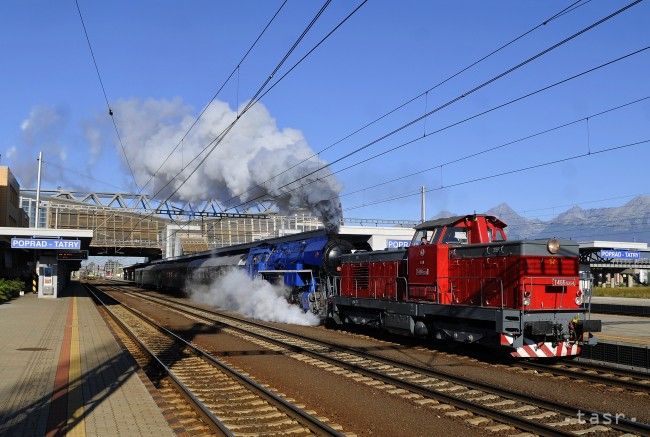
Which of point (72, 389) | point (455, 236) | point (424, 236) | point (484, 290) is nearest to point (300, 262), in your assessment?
point (424, 236)

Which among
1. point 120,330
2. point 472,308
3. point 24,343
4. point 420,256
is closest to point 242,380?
point 472,308

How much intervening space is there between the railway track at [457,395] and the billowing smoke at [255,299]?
741 centimetres

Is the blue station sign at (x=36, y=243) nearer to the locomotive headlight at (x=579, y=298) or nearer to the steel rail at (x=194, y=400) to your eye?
the steel rail at (x=194, y=400)

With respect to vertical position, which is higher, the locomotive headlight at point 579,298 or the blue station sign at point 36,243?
the blue station sign at point 36,243

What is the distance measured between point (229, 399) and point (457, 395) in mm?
3825

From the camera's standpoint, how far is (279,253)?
25469 millimetres

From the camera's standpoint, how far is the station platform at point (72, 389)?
7.45 m

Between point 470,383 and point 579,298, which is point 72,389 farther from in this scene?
point 579,298

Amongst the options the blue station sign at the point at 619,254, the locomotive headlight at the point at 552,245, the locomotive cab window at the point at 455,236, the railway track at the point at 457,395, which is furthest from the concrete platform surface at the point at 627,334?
the blue station sign at the point at 619,254

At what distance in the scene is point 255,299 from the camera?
26500mm

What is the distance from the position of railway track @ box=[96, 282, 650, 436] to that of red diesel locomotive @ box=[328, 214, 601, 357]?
6.26 feet

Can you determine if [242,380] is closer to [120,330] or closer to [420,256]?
[420,256]

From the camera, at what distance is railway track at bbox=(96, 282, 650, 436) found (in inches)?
312

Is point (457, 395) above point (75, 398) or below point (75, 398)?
below
